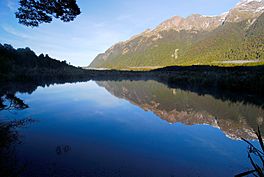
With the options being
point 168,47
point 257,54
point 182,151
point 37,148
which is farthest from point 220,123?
point 168,47

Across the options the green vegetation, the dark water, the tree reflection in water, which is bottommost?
the dark water

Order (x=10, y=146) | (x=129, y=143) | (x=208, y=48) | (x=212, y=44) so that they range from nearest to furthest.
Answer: (x=10, y=146) → (x=129, y=143) → (x=208, y=48) → (x=212, y=44)

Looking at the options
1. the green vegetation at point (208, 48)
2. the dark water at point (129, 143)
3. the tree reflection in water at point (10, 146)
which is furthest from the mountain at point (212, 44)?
the tree reflection in water at point (10, 146)

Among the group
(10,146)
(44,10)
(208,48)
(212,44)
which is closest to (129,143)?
(10,146)

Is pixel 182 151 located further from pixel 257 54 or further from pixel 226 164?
pixel 257 54

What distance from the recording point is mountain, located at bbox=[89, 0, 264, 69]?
96.5m

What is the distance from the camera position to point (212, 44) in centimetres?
12356

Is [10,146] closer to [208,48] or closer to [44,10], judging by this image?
[44,10]

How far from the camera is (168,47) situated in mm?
167375

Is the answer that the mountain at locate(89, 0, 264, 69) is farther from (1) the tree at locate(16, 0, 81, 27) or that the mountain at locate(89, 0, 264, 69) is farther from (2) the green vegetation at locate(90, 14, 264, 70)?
(1) the tree at locate(16, 0, 81, 27)

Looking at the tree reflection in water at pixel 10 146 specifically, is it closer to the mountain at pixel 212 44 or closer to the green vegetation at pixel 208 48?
the green vegetation at pixel 208 48

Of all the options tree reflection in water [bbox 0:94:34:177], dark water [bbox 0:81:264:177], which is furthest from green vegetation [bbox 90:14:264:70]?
tree reflection in water [bbox 0:94:34:177]

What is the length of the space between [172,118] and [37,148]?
518 centimetres

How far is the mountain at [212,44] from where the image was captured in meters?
96.5
